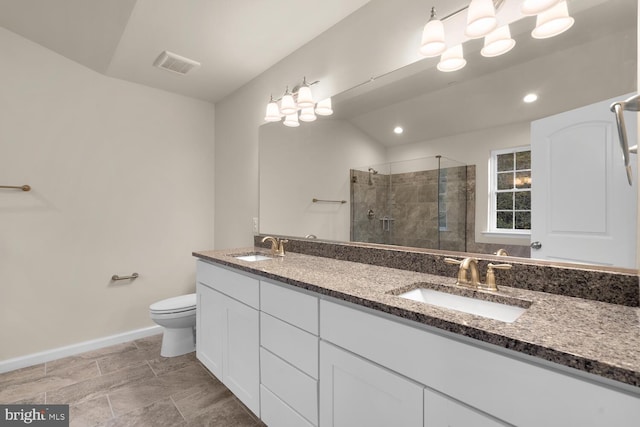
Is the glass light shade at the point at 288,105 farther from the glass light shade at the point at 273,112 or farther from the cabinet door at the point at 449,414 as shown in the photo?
the cabinet door at the point at 449,414

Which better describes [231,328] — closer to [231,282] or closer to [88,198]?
[231,282]

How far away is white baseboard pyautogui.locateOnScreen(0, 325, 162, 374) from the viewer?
2.15 metres

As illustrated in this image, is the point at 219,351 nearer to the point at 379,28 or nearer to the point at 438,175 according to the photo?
the point at 438,175

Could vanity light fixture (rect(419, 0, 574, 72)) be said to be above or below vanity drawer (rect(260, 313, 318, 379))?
above

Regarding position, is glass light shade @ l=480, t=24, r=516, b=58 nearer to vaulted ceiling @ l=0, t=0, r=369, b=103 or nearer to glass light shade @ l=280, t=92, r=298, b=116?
vaulted ceiling @ l=0, t=0, r=369, b=103

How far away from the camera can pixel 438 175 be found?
1398 mm

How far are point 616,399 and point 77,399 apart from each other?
2.52 meters

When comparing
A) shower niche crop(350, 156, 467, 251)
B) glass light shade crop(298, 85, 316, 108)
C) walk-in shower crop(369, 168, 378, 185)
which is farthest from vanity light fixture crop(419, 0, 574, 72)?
glass light shade crop(298, 85, 316, 108)

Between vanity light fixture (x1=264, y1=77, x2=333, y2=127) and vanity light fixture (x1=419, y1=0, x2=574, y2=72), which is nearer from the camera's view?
vanity light fixture (x1=419, y1=0, x2=574, y2=72)

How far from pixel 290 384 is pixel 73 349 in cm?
216

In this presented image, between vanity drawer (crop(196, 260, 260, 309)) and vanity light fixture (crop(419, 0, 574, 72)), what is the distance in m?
1.36

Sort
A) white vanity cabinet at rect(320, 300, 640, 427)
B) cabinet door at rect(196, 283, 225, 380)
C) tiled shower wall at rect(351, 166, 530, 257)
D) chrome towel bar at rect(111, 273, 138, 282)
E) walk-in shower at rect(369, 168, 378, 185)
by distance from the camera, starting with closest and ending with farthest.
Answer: white vanity cabinet at rect(320, 300, 640, 427) < tiled shower wall at rect(351, 166, 530, 257) < walk-in shower at rect(369, 168, 378, 185) < cabinet door at rect(196, 283, 225, 380) < chrome towel bar at rect(111, 273, 138, 282)

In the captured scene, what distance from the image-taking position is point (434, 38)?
51.3 inches

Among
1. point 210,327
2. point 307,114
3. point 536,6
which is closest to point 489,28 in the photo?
point 536,6
